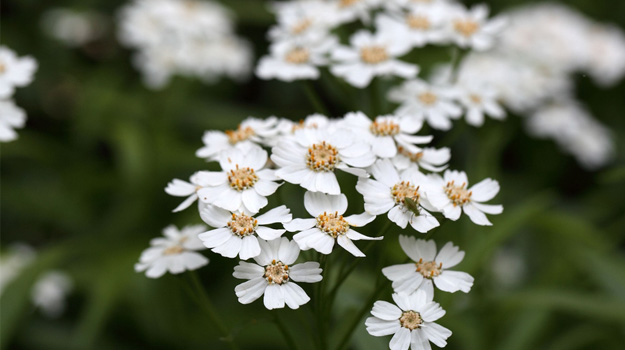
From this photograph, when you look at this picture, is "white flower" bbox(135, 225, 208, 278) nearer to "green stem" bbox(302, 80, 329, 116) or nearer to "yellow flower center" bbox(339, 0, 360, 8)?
"green stem" bbox(302, 80, 329, 116)

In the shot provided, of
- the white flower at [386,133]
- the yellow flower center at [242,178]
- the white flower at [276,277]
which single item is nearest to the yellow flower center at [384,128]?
the white flower at [386,133]

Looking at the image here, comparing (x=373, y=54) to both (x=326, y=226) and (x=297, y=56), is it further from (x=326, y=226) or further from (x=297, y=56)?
(x=326, y=226)

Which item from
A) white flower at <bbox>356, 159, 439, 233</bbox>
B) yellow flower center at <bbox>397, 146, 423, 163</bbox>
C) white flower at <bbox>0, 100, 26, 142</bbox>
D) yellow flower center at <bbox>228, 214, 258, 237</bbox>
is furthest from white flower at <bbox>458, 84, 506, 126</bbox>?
white flower at <bbox>0, 100, 26, 142</bbox>

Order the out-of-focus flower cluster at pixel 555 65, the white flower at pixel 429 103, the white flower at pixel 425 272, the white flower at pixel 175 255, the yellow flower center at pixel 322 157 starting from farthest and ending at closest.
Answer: the out-of-focus flower cluster at pixel 555 65 < the white flower at pixel 429 103 < the white flower at pixel 175 255 < the yellow flower center at pixel 322 157 < the white flower at pixel 425 272

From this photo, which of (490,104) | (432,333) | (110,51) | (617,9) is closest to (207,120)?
(110,51)

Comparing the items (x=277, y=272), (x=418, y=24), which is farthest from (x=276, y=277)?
(x=418, y=24)

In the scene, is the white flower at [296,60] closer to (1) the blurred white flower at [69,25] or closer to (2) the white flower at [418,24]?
(2) the white flower at [418,24]

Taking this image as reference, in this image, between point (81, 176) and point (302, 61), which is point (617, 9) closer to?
point (302, 61)
